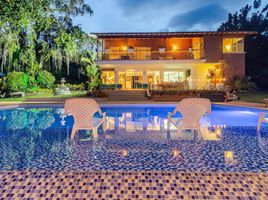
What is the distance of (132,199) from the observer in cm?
278

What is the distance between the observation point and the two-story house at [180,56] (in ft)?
63.9

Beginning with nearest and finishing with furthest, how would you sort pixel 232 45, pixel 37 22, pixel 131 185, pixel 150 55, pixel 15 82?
1. pixel 131 185
2. pixel 37 22
3. pixel 15 82
4. pixel 150 55
5. pixel 232 45

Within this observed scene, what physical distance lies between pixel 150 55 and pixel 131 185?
18480 mm

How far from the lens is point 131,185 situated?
302 cm

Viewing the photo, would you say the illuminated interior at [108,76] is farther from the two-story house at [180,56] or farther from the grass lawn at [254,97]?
the grass lawn at [254,97]

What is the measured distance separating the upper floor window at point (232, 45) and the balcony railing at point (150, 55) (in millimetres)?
2459

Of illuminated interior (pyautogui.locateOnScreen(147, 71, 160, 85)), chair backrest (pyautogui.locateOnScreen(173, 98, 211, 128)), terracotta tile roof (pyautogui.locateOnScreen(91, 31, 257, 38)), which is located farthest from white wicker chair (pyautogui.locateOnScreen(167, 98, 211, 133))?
illuminated interior (pyautogui.locateOnScreen(147, 71, 160, 85))

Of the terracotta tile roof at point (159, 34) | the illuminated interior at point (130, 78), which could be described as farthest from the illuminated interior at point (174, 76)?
the terracotta tile roof at point (159, 34)

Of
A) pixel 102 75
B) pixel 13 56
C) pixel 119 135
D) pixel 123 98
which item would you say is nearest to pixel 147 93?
pixel 123 98

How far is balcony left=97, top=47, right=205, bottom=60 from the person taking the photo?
777 inches

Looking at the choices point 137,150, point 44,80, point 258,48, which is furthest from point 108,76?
point 137,150

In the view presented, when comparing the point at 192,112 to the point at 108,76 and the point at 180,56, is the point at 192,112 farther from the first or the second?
the point at 108,76

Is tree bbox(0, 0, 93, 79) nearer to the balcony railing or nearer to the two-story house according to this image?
the two-story house

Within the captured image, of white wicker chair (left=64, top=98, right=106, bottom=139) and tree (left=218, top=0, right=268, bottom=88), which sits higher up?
tree (left=218, top=0, right=268, bottom=88)
